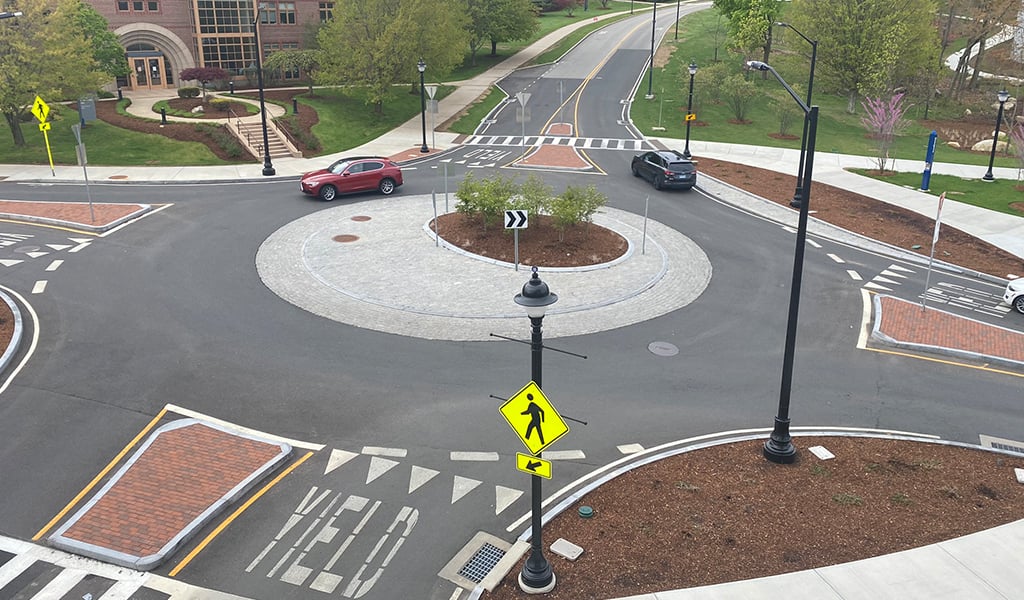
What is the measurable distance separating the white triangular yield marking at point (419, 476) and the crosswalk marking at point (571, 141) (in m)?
32.5

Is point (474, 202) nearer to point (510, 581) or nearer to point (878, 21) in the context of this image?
point (510, 581)

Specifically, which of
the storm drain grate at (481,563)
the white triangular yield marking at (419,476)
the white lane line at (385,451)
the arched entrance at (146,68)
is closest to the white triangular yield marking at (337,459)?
the white lane line at (385,451)

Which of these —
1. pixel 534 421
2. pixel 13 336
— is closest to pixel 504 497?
pixel 534 421

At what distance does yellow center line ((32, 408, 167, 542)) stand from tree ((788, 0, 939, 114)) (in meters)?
50.0

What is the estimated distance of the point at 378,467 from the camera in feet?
40.9

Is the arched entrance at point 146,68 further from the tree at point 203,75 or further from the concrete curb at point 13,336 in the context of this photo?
the concrete curb at point 13,336

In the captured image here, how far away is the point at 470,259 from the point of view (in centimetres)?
2264

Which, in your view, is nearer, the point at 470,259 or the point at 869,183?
the point at 470,259

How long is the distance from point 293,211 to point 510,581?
2127 cm

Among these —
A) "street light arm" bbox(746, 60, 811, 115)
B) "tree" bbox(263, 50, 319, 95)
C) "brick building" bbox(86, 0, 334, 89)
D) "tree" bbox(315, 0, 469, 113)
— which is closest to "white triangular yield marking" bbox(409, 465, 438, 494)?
"street light arm" bbox(746, 60, 811, 115)

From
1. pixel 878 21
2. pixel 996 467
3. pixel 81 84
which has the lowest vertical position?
pixel 996 467

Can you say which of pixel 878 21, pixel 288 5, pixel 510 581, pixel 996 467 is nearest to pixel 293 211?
pixel 510 581

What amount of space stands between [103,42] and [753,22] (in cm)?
4518

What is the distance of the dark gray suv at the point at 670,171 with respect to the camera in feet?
104
